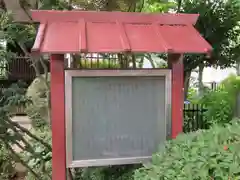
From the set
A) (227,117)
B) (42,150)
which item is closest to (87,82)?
(42,150)

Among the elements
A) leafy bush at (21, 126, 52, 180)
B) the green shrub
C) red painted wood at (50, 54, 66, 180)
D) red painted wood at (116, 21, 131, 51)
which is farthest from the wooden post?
leafy bush at (21, 126, 52, 180)

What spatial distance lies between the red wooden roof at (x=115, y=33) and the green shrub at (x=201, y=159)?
3.13 feet

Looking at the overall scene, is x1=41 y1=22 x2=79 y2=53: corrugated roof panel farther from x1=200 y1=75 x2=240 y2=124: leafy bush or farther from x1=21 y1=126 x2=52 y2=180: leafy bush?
x1=200 y1=75 x2=240 y2=124: leafy bush

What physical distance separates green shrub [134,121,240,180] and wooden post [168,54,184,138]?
492mm

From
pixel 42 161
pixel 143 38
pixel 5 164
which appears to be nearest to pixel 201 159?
pixel 143 38

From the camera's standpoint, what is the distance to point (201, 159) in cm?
236

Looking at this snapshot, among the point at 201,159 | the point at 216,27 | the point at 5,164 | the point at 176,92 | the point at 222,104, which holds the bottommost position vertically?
the point at 5,164

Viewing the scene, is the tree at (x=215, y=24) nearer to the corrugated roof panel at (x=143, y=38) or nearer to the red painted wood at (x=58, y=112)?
the corrugated roof panel at (x=143, y=38)

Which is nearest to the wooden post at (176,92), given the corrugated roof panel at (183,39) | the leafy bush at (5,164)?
the corrugated roof panel at (183,39)

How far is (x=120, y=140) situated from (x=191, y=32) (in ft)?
4.64

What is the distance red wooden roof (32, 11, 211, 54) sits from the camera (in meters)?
3.14

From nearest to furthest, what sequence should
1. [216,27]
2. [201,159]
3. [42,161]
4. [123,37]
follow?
[201,159] < [123,37] < [42,161] < [216,27]

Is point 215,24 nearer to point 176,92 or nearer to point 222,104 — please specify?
point 222,104

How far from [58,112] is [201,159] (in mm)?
1572
